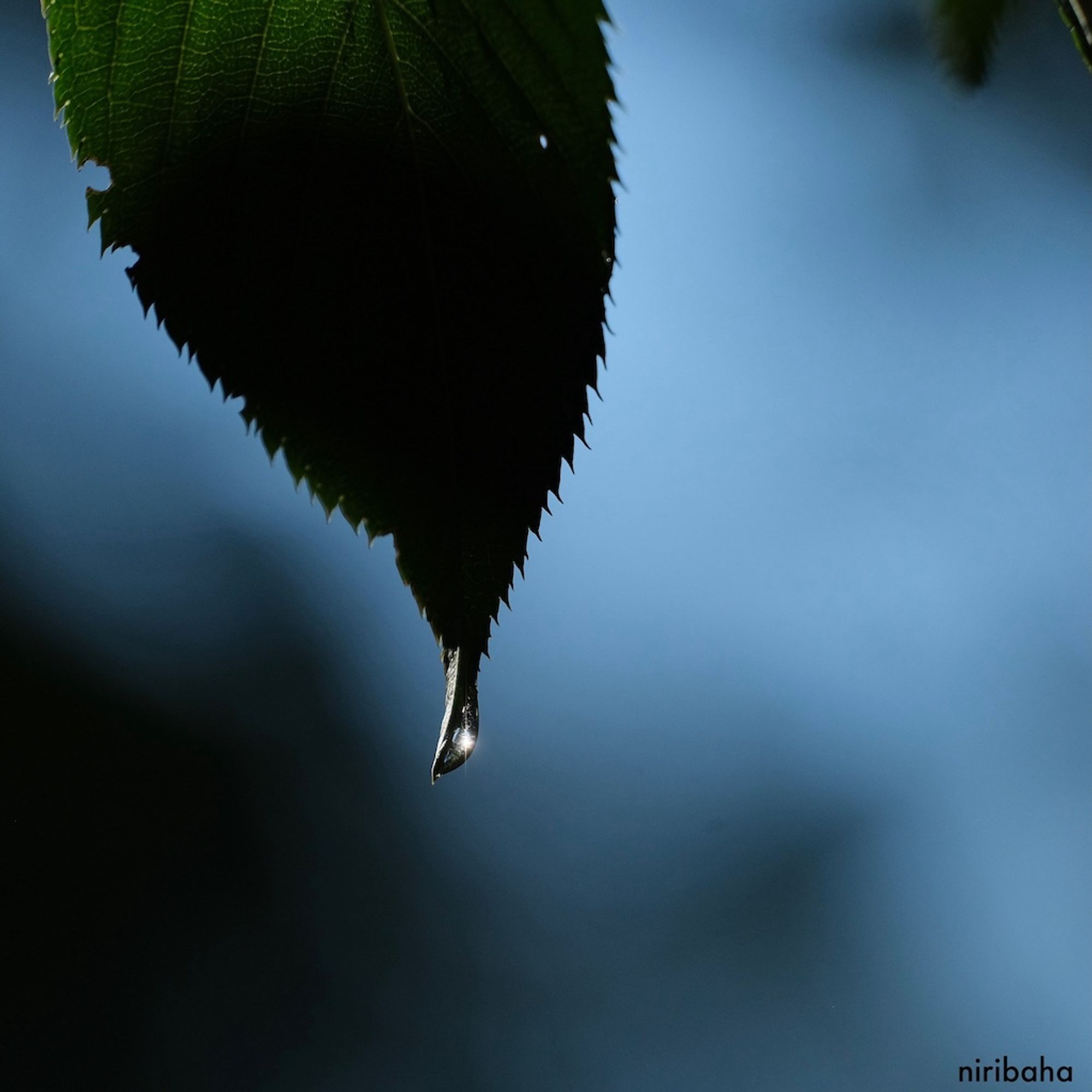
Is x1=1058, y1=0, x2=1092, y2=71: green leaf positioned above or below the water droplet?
above

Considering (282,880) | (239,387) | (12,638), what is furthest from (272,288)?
(282,880)

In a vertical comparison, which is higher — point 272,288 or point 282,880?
point 272,288

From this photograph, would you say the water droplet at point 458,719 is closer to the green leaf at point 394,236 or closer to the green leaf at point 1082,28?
the green leaf at point 394,236

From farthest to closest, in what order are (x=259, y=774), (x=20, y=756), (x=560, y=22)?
(x=259, y=774), (x=20, y=756), (x=560, y=22)

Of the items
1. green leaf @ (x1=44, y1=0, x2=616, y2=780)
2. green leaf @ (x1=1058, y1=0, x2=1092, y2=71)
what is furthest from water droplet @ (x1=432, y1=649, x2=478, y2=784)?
green leaf @ (x1=1058, y1=0, x2=1092, y2=71)

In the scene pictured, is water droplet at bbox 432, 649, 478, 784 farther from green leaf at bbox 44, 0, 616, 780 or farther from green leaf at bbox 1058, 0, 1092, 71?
green leaf at bbox 1058, 0, 1092, 71

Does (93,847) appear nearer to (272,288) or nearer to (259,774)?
(259,774)

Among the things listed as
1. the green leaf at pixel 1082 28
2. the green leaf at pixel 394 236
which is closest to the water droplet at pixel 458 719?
the green leaf at pixel 394 236

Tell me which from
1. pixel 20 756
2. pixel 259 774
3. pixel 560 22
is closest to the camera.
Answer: pixel 560 22
